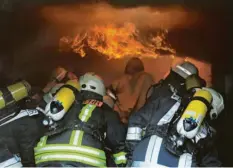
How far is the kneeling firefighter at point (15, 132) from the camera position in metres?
4.97

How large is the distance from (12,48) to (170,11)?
2.95 metres

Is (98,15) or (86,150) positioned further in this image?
(98,15)

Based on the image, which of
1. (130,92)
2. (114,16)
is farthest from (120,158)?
(114,16)

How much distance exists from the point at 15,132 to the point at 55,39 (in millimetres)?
5315

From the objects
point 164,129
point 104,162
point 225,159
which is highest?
point 164,129

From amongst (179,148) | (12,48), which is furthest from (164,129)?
(12,48)

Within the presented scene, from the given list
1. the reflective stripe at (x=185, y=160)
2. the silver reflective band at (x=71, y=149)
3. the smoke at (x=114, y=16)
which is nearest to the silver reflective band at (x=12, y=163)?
the silver reflective band at (x=71, y=149)

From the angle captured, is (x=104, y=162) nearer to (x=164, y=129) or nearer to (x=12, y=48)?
(x=164, y=129)

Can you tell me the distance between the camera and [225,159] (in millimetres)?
7047

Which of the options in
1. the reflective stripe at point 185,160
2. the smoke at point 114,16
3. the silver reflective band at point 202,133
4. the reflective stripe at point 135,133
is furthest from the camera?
the smoke at point 114,16

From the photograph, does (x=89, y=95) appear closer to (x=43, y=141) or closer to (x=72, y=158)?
(x=43, y=141)

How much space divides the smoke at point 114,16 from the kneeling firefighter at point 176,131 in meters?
4.68

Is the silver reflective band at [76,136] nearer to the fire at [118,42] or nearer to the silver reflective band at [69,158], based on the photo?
the silver reflective band at [69,158]

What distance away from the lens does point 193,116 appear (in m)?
4.38
